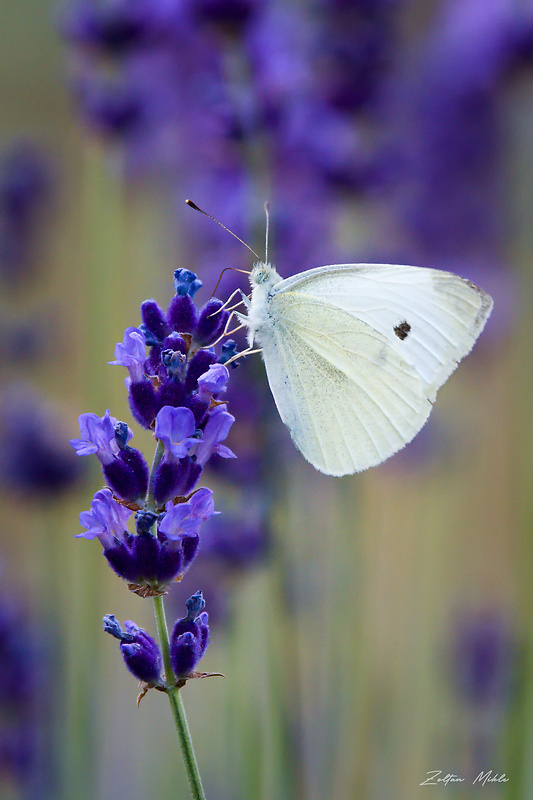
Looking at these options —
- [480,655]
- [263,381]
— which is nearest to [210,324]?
[263,381]

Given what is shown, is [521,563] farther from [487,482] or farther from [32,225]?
[487,482]

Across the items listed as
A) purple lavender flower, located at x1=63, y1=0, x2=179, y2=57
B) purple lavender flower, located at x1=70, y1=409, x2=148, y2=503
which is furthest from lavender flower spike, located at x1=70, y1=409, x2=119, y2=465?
purple lavender flower, located at x1=63, y1=0, x2=179, y2=57

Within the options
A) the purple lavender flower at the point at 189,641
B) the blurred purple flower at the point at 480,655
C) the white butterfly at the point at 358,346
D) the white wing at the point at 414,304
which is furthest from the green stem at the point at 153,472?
the blurred purple flower at the point at 480,655

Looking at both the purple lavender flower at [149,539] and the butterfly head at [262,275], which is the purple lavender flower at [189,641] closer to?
the purple lavender flower at [149,539]

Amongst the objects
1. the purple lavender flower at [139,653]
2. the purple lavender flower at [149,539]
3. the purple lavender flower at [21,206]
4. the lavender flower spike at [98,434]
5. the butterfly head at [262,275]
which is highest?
the purple lavender flower at [21,206]

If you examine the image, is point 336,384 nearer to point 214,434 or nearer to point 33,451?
point 214,434

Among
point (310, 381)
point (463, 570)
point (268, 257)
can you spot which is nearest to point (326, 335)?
point (310, 381)

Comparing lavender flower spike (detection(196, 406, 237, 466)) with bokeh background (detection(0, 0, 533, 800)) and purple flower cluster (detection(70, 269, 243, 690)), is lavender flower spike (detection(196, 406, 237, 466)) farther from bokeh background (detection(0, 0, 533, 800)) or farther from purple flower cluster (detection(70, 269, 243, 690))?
bokeh background (detection(0, 0, 533, 800))
